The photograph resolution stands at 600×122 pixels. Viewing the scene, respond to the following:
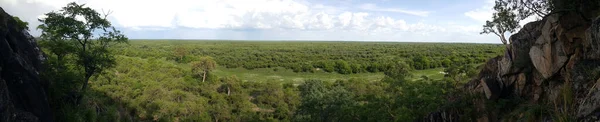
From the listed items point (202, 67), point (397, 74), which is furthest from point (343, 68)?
point (397, 74)

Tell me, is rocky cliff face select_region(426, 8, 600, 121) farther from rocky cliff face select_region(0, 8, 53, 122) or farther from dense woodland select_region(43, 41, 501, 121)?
rocky cliff face select_region(0, 8, 53, 122)

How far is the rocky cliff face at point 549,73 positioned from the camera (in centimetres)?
1048

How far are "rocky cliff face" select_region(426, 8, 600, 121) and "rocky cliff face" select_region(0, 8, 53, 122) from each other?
17.6m

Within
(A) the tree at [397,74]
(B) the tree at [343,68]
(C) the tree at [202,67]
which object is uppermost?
(A) the tree at [397,74]

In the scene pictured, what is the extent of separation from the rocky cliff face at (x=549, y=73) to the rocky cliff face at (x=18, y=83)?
17.6m

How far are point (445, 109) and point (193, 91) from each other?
40532 mm

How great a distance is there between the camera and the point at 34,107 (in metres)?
15.1

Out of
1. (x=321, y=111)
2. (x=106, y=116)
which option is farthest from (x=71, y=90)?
(x=321, y=111)

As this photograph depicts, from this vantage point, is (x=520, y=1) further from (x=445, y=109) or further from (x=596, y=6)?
(x=445, y=109)

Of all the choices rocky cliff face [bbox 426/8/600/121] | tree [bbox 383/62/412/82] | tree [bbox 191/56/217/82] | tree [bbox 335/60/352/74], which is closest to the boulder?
rocky cliff face [bbox 426/8/600/121]

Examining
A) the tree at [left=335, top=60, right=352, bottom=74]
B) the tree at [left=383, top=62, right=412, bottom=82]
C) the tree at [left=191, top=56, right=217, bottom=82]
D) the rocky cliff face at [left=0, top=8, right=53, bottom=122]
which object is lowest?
the tree at [left=335, top=60, right=352, bottom=74]

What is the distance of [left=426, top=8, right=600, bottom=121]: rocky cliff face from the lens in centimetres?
1048

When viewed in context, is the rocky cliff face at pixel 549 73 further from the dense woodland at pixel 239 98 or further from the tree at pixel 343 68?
the tree at pixel 343 68

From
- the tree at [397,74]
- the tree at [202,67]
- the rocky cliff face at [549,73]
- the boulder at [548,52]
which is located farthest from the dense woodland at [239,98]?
the boulder at [548,52]
